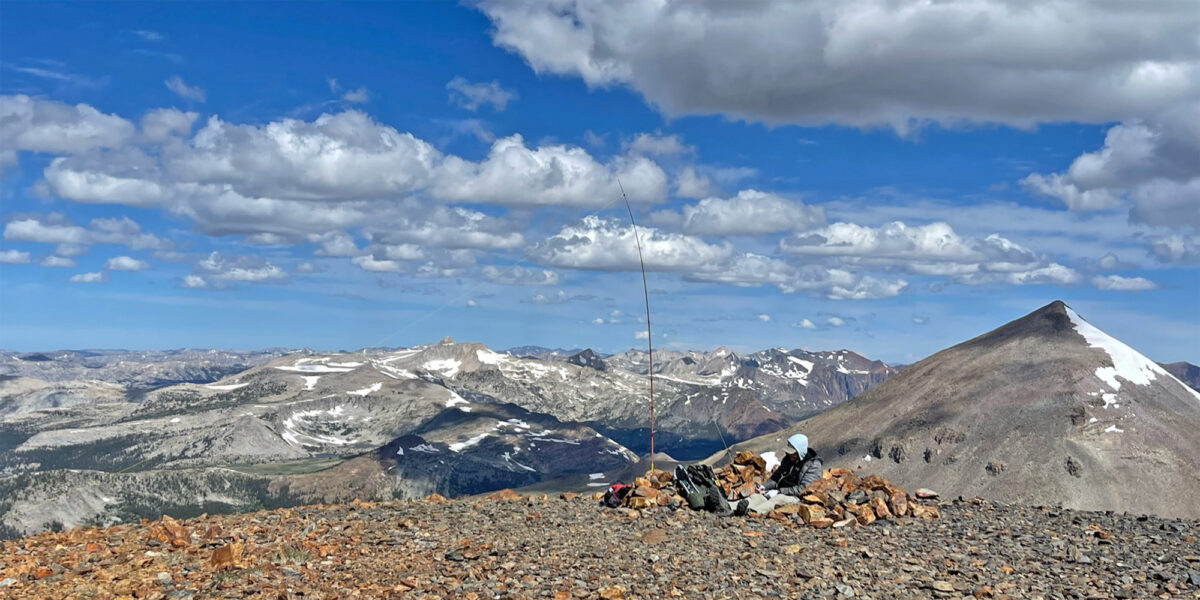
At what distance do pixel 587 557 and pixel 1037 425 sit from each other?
108323 mm

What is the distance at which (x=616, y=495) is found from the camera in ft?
107

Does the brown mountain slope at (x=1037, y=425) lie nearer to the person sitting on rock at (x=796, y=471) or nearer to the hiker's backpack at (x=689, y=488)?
the person sitting on rock at (x=796, y=471)

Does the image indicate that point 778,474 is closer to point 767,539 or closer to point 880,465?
point 767,539

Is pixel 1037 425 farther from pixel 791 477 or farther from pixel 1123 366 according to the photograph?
pixel 791 477

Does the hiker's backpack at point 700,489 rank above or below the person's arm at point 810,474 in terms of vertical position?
below

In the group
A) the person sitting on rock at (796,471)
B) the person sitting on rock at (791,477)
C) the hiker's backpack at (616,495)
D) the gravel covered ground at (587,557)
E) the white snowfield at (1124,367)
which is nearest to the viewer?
the gravel covered ground at (587,557)

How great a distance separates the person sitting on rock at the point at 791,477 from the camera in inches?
1221

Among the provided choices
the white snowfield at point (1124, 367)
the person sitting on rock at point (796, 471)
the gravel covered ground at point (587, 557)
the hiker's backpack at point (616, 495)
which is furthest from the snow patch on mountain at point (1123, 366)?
the hiker's backpack at point (616, 495)

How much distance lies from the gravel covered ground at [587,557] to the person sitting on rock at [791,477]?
72.1 inches

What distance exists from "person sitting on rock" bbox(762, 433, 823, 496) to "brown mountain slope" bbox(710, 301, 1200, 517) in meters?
78.4

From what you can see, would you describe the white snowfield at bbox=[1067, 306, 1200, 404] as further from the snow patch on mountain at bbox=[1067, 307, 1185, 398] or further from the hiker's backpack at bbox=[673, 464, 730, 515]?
the hiker's backpack at bbox=[673, 464, 730, 515]

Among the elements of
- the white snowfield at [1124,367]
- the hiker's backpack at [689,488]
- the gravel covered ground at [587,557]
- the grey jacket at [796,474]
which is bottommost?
the gravel covered ground at [587,557]

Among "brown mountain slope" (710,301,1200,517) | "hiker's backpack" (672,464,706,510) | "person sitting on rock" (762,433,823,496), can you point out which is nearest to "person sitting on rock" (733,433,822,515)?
"person sitting on rock" (762,433,823,496)

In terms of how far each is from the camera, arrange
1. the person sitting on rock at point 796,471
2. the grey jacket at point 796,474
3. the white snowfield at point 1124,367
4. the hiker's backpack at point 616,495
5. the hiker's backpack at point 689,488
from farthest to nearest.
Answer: the white snowfield at point 1124,367
the person sitting on rock at point 796,471
the grey jacket at point 796,474
the hiker's backpack at point 616,495
the hiker's backpack at point 689,488
